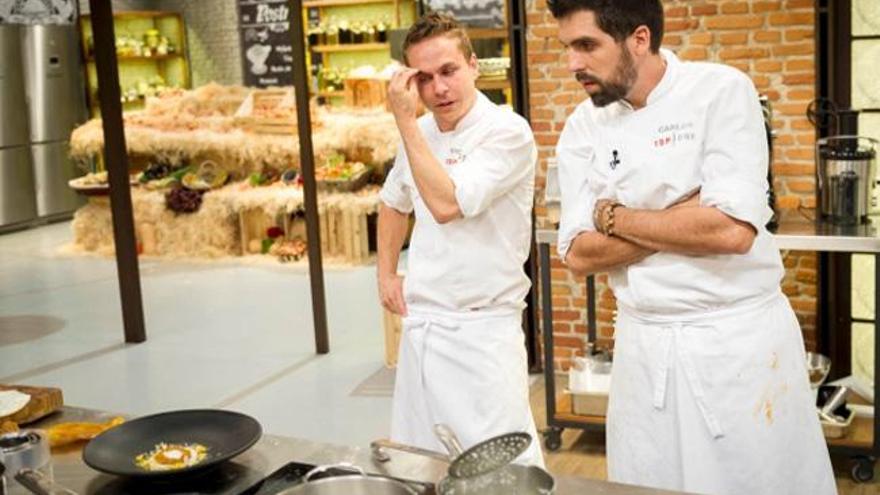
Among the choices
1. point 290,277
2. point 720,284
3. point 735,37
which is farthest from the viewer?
point 290,277

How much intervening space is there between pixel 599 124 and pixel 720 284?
49 centimetres

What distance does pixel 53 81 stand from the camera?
12.7m

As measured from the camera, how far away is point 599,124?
9.10ft

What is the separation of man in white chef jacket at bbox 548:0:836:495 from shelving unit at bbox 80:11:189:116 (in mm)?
11880

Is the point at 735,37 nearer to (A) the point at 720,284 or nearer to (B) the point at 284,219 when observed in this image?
(A) the point at 720,284

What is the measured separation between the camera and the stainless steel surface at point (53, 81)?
40.7ft

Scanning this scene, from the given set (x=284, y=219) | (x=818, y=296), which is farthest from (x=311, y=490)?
(x=284, y=219)

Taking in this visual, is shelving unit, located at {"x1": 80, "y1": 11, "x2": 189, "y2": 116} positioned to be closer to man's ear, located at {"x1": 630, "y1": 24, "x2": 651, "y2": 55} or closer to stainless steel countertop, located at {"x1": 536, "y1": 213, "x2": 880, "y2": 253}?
stainless steel countertop, located at {"x1": 536, "y1": 213, "x2": 880, "y2": 253}

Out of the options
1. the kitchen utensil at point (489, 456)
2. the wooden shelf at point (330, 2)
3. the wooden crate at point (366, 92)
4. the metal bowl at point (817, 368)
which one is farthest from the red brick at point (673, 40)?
the wooden shelf at point (330, 2)

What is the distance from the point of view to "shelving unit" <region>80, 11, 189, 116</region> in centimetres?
1401

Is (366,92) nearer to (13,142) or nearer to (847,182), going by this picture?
(13,142)

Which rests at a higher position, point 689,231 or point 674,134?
point 674,134

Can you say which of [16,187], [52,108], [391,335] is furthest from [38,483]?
[52,108]

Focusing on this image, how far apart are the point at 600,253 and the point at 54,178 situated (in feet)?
35.6
